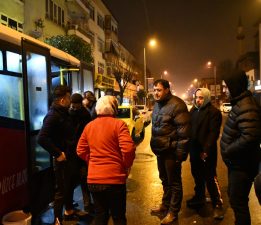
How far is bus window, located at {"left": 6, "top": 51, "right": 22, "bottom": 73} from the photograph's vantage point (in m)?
5.32

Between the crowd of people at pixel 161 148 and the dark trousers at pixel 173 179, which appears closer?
the crowd of people at pixel 161 148

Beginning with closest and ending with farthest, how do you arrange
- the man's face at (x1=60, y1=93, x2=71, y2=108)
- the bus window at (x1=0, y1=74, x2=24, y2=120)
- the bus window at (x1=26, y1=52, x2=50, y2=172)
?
the bus window at (x1=0, y1=74, x2=24, y2=120)
the man's face at (x1=60, y1=93, x2=71, y2=108)
the bus window at (x1=26, y1=52, x2=50, y2=172)

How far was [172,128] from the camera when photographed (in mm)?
5477

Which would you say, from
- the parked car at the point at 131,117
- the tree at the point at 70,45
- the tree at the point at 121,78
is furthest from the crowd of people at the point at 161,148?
the tree at the point at 121,78

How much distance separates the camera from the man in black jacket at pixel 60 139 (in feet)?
16.5

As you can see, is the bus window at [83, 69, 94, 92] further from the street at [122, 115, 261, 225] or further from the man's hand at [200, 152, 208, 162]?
the man's hand at [200, 152, 208, 162]

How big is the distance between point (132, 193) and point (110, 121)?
3.89 metres

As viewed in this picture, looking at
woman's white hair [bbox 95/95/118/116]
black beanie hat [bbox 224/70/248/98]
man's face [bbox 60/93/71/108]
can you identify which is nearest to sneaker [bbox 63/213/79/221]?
man's face [bbox 60/93/71/108]

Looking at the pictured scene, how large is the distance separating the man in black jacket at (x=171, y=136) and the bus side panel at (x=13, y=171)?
2.05 meters

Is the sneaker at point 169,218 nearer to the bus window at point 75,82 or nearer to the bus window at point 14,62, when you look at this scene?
the bus window at point 14,62

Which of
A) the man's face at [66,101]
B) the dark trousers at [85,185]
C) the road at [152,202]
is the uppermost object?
the man's face at [66,101]

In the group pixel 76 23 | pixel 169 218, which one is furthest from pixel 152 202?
pixel 76 23

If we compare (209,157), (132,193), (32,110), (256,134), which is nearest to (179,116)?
(209,157)

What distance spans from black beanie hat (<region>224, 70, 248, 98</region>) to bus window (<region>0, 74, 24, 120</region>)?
3.14 m
